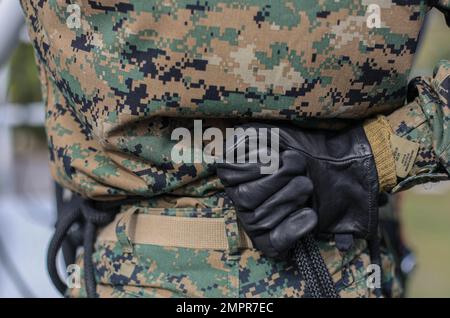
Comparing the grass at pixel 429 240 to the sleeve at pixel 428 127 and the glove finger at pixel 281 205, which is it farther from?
the glove finger at pixel 281 205

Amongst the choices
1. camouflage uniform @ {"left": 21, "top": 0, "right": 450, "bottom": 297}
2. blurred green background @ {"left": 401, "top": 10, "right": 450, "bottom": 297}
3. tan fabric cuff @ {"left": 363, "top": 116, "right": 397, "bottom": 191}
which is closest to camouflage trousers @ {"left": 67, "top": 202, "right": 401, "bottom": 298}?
camouflage uniform @ {"left": 21, "top": 0, "right": 450, "bottom": 297}

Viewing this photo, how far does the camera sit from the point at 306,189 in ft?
2.90

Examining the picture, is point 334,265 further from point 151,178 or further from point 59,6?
point 59,6

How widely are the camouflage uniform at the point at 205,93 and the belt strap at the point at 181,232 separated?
12mm

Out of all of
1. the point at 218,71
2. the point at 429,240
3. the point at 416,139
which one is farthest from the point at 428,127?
the point at 429,240

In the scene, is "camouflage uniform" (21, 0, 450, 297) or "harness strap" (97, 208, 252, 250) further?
"harness strap" (97, 208, 252, 250)

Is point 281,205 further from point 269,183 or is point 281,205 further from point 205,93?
point 205,93

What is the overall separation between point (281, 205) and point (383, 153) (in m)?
0.19

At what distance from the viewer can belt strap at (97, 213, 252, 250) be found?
0.96 m

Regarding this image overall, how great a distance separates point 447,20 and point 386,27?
0.16 m

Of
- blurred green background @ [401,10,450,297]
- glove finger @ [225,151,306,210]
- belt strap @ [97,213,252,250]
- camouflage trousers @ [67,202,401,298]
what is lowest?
blurred green background @ [401,10,450,297]

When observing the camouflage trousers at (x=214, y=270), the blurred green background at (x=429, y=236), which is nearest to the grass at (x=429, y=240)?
the blurred green background at (x=429, y=236)

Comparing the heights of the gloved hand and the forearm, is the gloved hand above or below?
below

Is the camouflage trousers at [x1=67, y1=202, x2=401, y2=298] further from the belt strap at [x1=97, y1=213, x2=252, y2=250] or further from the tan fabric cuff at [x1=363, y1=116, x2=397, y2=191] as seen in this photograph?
the tan fabric cuff at [x1=363, y1=116, x2=397, y2=191]
